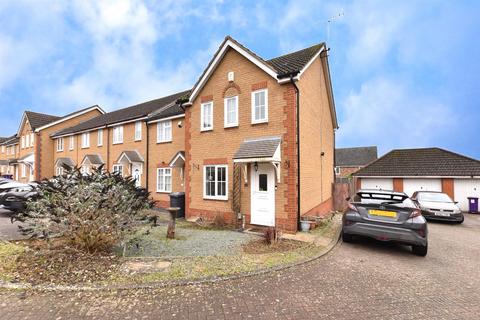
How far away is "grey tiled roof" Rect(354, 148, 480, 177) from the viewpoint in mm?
17973

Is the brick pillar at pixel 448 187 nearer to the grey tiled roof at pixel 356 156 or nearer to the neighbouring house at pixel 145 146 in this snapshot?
the neighbouring house at pixel 145 146

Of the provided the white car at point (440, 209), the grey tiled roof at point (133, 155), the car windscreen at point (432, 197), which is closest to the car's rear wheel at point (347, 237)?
the white car at point (440, 209)

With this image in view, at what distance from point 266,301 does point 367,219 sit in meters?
4.07

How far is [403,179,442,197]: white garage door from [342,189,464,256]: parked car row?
15.0m

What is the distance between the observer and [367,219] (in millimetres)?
6719

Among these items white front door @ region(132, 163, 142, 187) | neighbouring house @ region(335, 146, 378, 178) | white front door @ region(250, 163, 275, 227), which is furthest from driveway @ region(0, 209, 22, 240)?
neighbouring house @ region(335, 146, 378, 178)

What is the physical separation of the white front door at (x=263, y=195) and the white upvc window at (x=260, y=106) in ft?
5.94

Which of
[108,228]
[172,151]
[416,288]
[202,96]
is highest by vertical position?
[202,96]

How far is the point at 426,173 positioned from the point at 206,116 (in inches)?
690

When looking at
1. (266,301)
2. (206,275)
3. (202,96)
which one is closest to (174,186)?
(202,96)

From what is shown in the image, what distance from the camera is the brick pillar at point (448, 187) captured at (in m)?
18.0

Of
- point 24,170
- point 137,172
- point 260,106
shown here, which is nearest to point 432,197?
point 260,106

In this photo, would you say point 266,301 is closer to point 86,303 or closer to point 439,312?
point 439,312

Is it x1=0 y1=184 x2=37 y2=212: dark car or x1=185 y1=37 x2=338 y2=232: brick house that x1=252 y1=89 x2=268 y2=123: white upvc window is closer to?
x1=185 y1=37 x2=338 y2=232: brick house
